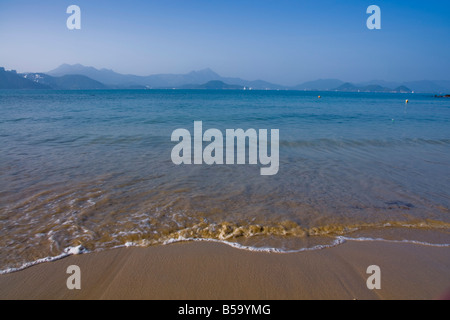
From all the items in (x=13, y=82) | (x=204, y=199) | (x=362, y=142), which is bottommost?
(x=204, y=199)

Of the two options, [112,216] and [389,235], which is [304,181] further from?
[112,216]

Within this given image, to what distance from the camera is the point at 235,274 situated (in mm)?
3496

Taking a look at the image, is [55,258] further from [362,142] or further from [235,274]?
[362,142]

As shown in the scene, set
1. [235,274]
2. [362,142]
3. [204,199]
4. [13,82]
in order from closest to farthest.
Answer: [235,274]
[204,199]
[362,142]
[13,82]

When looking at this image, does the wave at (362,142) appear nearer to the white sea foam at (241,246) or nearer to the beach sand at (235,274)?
the white sea foam at (241,246)

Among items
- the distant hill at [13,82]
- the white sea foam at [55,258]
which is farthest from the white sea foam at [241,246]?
the distant hill at [13,82]

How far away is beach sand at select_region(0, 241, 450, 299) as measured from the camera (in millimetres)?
3156

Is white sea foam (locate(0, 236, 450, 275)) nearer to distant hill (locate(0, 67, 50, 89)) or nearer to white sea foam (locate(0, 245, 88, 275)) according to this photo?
white sea foam (locate(0, 245, 88, 275))

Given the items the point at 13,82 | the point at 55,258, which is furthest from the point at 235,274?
the point at 13,82

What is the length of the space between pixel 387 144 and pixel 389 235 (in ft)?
34.0

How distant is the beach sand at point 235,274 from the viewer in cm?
316
